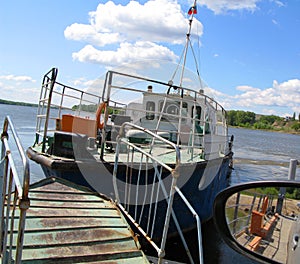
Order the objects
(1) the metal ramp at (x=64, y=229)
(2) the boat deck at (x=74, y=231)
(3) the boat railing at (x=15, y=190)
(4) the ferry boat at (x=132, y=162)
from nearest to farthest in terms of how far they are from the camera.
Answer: (3) the boat railing at (x=15, y=190), (1) the metal ramp at (x=64, y=229), (2) the boat deck at (x=74, y=231), (4) the ferry boat at (x=132, y=162)

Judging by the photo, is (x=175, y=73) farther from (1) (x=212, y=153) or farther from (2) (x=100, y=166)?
(2) (x=100, y=166)

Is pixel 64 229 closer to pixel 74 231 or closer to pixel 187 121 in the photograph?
pixel 74 231

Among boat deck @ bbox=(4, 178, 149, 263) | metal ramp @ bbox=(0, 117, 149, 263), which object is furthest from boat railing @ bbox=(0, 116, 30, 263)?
boat deck @ bbox=(4, 178, 149, 263)

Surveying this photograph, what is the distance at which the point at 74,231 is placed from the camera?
399 cm

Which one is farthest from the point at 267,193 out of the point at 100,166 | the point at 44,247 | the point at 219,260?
the point at 219,260

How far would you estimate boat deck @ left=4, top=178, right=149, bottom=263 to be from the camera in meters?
3.51

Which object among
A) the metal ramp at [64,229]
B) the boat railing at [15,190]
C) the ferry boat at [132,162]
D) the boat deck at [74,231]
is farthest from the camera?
the ferry boat at [132,162]

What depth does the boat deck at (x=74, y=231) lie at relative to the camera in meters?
3.51

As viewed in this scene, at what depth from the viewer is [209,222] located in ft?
32.2

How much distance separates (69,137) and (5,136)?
2837mm

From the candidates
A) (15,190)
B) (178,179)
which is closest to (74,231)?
(15,190)

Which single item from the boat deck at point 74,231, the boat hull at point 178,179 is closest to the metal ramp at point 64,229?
the boat deck at point 74,231

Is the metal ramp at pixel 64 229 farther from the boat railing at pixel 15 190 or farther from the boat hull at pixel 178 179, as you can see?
the boat hull at pixel 178 179

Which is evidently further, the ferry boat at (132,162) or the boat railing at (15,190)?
the ferry boat at (132,162)
